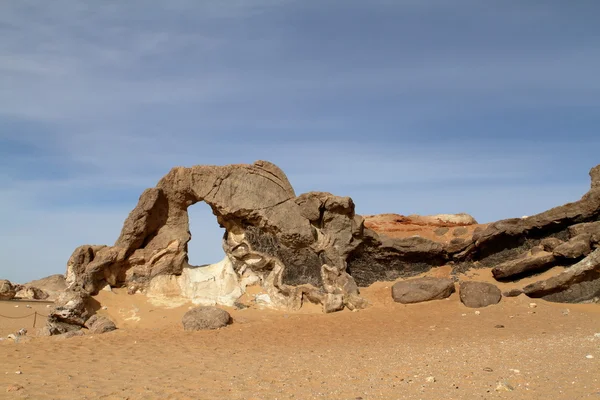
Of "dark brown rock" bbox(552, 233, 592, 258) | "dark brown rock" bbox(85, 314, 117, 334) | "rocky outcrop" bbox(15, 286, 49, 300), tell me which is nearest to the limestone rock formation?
"dark brown rock" bbox(552, 233, 592, 258)

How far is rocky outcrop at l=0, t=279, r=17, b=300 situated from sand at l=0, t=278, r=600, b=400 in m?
9.43

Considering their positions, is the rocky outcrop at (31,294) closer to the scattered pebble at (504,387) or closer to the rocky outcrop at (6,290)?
the rocky outcrop at (6,290)

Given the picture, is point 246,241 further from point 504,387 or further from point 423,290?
point 504,387

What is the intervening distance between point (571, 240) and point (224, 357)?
843 cm

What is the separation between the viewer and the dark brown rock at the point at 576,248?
459 inches

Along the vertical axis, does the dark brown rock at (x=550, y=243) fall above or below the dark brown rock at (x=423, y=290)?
above

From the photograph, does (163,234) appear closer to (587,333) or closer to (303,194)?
(303,194)

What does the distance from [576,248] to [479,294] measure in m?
2.40

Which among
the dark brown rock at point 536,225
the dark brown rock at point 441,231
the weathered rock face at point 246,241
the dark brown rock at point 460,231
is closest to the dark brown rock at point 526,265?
the dark brown rock at point 536,225

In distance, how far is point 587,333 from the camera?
8891 millimetres

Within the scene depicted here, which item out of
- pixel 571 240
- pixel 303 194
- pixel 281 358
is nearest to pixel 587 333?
pixel 571 240

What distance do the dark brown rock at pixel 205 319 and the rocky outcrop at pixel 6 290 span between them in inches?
544

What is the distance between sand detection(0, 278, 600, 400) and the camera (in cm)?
603

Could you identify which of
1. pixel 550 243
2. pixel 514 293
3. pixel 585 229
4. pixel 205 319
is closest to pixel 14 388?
pixel 205 319
